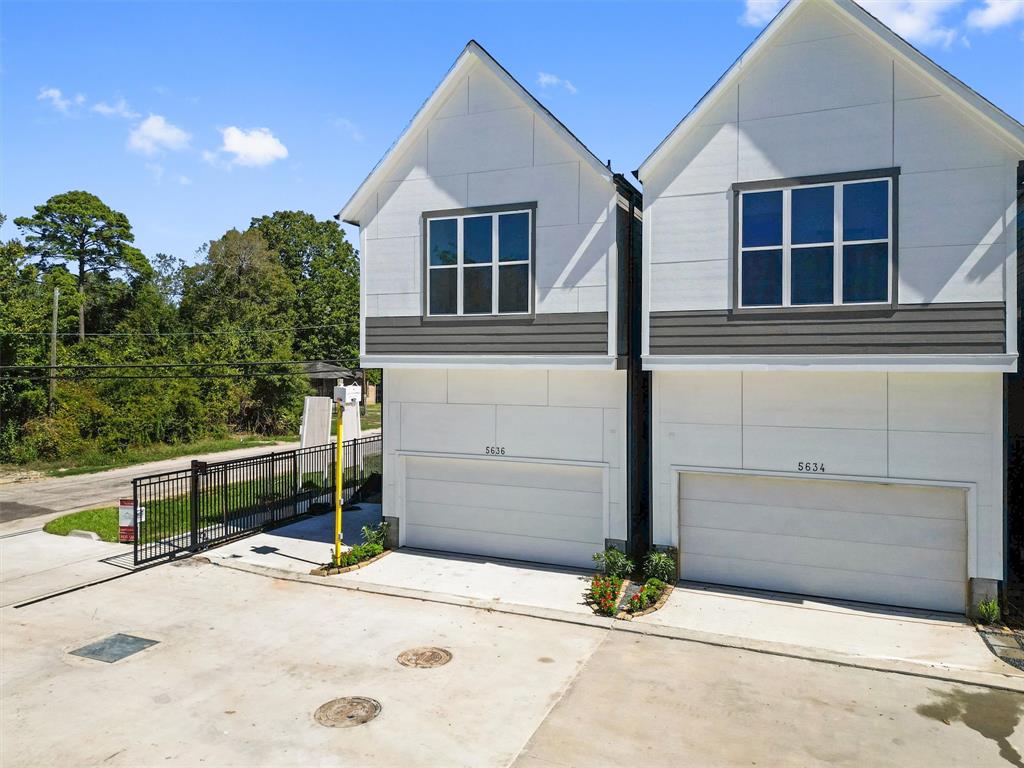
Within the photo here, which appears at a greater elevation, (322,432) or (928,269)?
(928,269)

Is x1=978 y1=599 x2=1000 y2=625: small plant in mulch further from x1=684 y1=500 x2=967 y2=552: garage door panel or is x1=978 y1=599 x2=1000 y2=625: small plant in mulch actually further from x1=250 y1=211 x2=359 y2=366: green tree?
x1=250 y1=211 x2=359 y2=366: green tree

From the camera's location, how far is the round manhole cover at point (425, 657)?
8781 millimetres

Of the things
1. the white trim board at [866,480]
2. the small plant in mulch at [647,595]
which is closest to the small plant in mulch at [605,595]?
the small plant in mulch at [647,595]

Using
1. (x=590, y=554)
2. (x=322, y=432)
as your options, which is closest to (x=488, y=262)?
(x=590, y=554)

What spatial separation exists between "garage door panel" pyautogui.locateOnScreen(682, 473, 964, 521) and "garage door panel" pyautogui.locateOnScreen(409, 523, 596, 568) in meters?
2.39

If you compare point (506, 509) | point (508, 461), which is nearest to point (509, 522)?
point (506, 509)

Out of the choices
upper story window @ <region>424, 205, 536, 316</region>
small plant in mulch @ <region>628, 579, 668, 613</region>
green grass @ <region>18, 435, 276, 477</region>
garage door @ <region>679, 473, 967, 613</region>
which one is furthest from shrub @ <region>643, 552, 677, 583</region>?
green grass @ <region>18, 435, 276, 477</region>

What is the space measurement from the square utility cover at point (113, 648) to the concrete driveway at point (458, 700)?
0.16 metres

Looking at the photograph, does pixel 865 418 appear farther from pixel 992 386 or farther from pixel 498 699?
pixel 498 699

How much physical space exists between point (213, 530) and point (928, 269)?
14.5 meters

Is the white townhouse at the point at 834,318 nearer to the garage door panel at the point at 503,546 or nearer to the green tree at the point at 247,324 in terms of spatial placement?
the garage door panel at the point at 503,546

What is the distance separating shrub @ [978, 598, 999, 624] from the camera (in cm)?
986

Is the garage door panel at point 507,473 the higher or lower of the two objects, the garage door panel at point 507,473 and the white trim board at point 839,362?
the lower

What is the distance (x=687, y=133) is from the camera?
11.2 m
